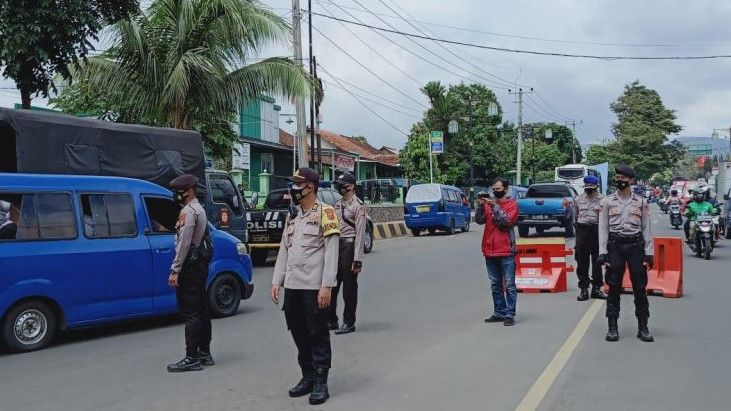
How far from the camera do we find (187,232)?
6637 mm

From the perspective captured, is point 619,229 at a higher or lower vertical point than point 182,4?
lower

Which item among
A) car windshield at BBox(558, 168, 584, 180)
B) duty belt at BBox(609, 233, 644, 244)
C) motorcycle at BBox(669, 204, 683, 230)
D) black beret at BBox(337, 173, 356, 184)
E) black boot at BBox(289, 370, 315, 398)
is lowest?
black boot at BBox(289, 370, 315, 398)

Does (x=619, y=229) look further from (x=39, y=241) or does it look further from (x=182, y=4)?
(x=182, y=4)

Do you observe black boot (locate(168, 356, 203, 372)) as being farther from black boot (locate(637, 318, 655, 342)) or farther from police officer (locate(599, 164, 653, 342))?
black boot (locate(637, 318, 655, 342))

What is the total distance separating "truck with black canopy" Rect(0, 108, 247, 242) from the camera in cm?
1080

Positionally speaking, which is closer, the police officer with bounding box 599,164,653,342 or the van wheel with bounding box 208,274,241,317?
the police officer with bounding box 599,164,653,342

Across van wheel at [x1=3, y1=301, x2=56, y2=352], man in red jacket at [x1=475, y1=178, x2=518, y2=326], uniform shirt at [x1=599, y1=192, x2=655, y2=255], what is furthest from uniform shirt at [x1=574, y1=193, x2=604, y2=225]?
van wheel at [x1=3, y1=301, x2=56, y2=352]

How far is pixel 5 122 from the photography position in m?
10.6

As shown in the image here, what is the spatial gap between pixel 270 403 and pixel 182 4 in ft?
44.7

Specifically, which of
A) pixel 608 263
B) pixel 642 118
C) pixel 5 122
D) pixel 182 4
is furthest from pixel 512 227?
pixel 642 118

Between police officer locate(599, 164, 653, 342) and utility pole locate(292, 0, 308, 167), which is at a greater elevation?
utility pole locate(292, 0, 308, 167)

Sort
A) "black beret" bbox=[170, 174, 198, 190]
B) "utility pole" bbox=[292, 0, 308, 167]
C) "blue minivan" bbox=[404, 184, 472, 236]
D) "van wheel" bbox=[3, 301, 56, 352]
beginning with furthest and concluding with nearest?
"blue minivan" bbox=[404, 184, 472, 236]
"utility pole" bbox=[292, 0, 308, 167]
"van wheel" bbox=[3, 301, 56, 352]
"black beret" bbox=[170, 174, 198, 190]

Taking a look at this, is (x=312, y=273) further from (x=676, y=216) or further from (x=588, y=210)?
(x=676, y=216)

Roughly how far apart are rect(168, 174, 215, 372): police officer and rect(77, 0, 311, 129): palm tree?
1039cm
